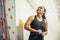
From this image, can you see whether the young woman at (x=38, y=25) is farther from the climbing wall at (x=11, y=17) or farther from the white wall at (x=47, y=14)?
the climbing wall at (x=11, y=17)

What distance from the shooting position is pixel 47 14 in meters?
1.91

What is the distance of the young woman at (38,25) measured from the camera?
1.73 metres

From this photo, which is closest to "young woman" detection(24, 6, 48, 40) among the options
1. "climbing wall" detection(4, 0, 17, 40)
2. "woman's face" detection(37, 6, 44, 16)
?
"woman's face" detection(37, 6, 44, 16)

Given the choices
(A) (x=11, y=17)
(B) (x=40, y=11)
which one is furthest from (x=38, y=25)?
(A) (x=11, y=17)

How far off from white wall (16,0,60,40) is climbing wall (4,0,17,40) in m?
0.07

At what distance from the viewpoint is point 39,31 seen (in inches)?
69.3

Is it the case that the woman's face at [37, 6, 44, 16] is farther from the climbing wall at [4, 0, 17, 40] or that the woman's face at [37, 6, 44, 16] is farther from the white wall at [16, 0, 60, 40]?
the climbing wall at [4, 0, 17, 40]

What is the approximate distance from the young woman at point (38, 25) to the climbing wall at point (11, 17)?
0.17m

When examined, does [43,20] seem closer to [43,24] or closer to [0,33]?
[43,24]

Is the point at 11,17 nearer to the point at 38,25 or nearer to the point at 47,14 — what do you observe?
Result: the point at 38,25

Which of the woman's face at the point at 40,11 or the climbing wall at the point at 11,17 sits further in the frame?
the woman's face at the point at 40,11

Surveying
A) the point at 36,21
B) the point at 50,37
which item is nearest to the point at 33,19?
the point at 36,21

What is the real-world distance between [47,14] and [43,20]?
0.14 meters

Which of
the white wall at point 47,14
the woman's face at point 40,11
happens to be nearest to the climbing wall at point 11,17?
the white wall at point 47,14
